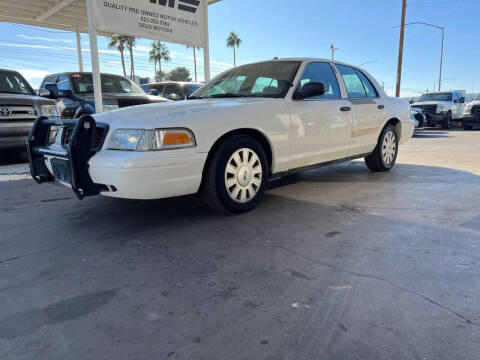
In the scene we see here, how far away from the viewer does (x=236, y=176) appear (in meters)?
3.41

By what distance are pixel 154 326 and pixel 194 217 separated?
1.74m

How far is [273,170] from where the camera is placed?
3.78 meters

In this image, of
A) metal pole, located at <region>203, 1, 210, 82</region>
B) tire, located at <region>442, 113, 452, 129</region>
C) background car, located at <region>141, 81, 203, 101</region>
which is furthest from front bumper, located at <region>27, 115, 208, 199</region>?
tire, located at <region>442, 113, 452, 129</region>

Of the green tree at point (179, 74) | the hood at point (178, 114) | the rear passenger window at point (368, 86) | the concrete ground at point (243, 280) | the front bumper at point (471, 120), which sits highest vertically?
the green tree at point (179, 74)

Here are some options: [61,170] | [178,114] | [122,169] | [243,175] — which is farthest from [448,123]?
[61,170]

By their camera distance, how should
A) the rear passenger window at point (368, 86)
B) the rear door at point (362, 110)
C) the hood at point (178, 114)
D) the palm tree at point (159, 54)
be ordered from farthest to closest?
1. the palm tree at point (159, 54)
2. the rear passenger window at point (368, 86)
3. the rear door at point (362, 110)
4. the hood at point (178, 114)

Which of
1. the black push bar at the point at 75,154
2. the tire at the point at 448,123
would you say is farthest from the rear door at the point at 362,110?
the tire at the point at 448,123

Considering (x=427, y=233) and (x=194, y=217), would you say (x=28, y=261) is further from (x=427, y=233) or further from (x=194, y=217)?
(x=427, y=233)

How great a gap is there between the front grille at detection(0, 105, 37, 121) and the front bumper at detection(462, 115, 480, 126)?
1544 centimetres

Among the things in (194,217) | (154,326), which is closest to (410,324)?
(154,326)

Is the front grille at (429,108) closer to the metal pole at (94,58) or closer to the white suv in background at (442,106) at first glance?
the white suv in background at (442,106)

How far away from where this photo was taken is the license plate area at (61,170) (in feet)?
9.92

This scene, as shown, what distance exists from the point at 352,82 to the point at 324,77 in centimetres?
61

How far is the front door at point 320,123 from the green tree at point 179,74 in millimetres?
75575
